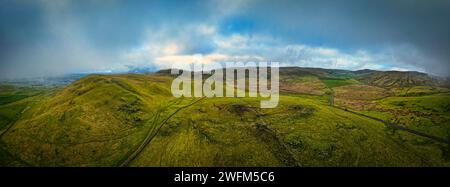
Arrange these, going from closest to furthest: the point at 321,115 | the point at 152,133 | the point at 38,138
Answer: the point at 38,138, the point at 152,133, the point at 321,115

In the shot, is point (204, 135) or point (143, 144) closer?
point (143, 144)

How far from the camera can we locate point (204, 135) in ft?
448

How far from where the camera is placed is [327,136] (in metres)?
132

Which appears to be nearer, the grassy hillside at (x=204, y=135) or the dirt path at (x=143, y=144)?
the dirt path at (x=143, y=144)

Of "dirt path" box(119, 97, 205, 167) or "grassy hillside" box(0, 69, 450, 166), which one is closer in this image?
"dirt path" box(119, 97, 205, 167)

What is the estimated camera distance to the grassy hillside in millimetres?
114625

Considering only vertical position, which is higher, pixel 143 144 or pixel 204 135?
pixel 204 135

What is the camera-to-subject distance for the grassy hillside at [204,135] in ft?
376
